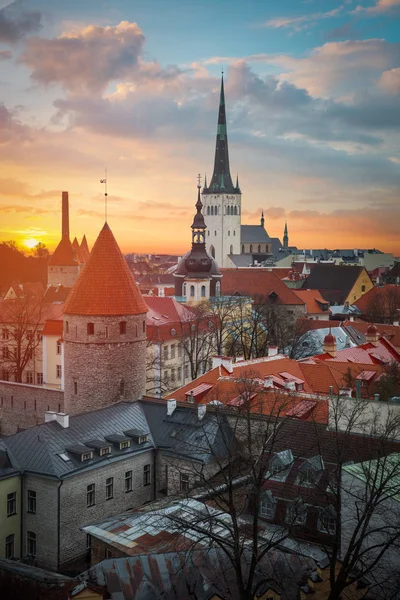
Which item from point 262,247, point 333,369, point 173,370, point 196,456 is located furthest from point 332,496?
point 262,247

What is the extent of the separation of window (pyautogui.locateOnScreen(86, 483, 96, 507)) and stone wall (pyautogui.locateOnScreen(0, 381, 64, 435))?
893 cm

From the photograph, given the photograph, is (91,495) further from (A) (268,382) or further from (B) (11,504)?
(A) (268,382)

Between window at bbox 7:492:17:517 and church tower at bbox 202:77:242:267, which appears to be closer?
window at bbox 7:492:17:517

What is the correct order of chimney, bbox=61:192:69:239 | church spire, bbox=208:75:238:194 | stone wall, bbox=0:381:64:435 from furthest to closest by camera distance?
church spire, bbox=208:75:238:194
chimney, bbox=61:192:69:239
stone wall, bbox=0:381:64:435

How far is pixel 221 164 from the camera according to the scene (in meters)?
109

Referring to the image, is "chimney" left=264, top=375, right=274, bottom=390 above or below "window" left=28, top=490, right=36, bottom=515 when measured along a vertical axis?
above

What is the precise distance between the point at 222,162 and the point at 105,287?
84324mm

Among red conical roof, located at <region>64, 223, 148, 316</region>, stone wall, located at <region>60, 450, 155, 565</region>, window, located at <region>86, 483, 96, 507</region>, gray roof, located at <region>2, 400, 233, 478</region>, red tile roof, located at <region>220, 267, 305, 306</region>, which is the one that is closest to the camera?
stone wall, located at <region>60, 450, 155, 565</region>

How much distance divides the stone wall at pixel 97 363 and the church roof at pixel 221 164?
3258 inches

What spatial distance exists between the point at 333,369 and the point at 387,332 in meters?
16.2

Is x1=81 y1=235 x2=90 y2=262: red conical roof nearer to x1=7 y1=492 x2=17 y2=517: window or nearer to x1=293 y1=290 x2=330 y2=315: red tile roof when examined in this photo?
x1=293 y1=290 x2=330 y2=315: red tile roof

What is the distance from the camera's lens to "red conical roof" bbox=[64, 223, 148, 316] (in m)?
26.5

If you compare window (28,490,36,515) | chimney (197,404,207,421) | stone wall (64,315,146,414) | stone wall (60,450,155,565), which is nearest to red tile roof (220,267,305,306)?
stone wall (64,315,146,414)

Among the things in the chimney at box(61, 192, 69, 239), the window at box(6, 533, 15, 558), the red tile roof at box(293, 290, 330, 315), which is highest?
the chimney at box(61, 192, 69, 239)
